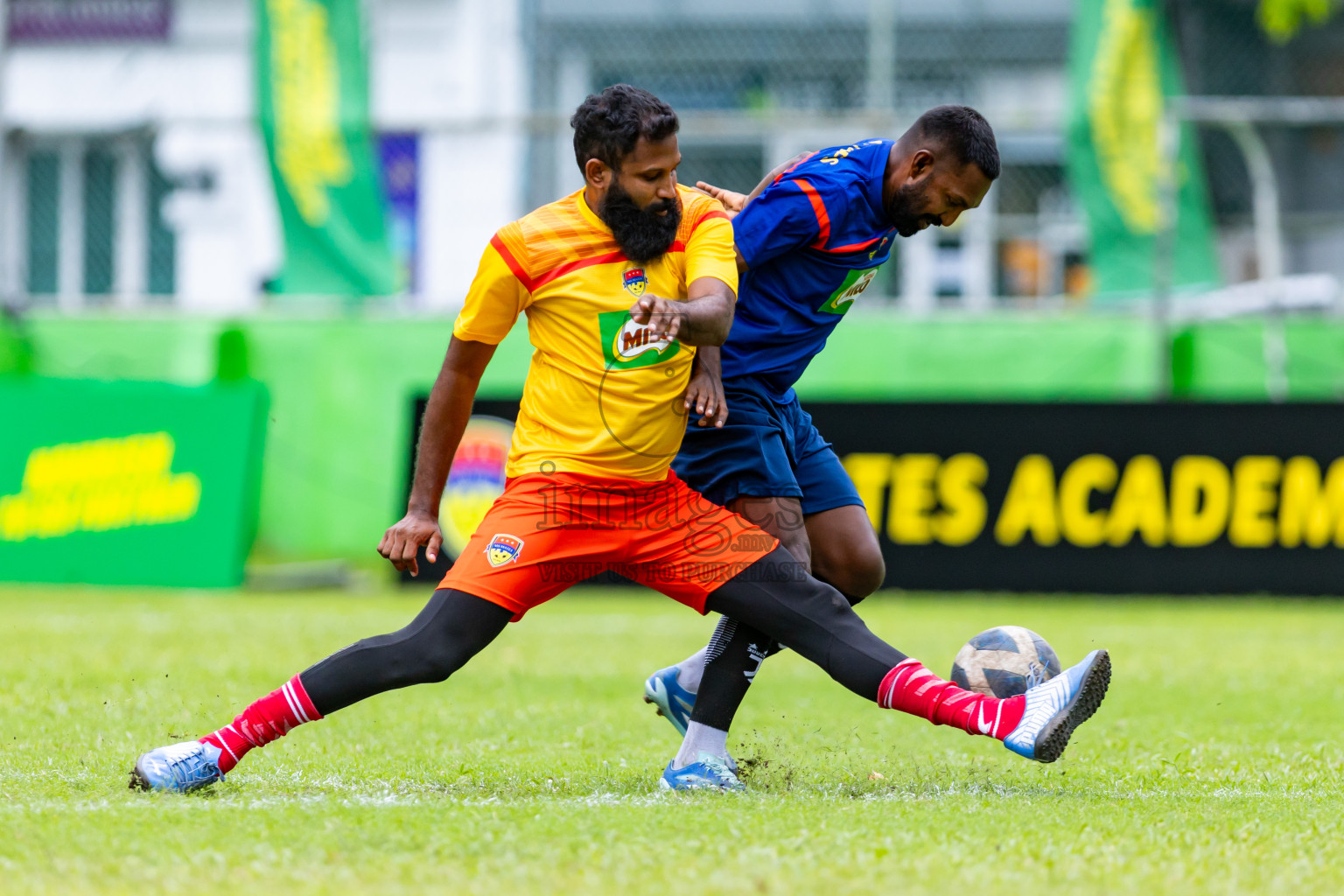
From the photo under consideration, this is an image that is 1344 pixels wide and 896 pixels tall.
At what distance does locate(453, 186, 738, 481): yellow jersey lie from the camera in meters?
3.91

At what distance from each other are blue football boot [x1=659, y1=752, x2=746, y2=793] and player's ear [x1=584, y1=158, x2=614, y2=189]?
1619mm

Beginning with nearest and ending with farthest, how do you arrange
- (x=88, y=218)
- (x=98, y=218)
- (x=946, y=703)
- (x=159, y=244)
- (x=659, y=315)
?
(x=659, y=315), (x=946, y=703), (x=88, y=218), (x=98, y=218), (x=159, y=244)

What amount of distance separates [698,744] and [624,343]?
1.20m

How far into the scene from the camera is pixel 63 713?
17.5 feet

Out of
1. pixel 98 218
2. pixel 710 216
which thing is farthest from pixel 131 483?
pixel 710 216

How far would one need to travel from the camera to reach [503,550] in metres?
3.92

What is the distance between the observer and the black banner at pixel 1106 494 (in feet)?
33.4

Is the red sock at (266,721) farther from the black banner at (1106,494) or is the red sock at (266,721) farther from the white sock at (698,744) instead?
the black banner at (1106,494)

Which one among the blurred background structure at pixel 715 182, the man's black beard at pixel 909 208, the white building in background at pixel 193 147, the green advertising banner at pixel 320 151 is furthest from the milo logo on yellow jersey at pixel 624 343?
the white building in background at pixel 193 147

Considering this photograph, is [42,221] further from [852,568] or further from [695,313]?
[695,313]

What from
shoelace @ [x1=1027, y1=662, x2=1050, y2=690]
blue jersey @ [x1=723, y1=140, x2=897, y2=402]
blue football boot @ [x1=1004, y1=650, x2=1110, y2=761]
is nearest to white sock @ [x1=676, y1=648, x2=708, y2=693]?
blue jersey @ [x1=723, y1=140, x2=897, y2=402]

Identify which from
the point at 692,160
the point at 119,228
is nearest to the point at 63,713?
the point at 692,160

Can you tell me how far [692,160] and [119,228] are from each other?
6.24m

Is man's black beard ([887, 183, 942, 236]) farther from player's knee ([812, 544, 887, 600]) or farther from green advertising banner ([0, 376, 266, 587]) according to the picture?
green advertising banner ([0, 376, 266, 587])
